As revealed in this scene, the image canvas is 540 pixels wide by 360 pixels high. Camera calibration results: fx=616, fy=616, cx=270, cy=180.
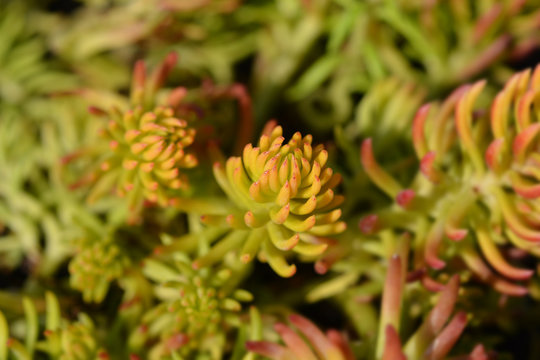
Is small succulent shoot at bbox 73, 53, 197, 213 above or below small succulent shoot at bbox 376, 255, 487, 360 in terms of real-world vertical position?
above

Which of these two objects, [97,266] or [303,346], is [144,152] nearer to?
[97,266]

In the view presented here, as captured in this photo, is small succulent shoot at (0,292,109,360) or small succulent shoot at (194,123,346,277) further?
small succulent shoot at (0,292,109,360)

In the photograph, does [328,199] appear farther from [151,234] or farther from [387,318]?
[151,234]

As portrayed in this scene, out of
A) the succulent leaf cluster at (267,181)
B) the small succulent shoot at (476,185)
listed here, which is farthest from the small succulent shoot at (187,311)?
the small succulent shoot at (476,185)

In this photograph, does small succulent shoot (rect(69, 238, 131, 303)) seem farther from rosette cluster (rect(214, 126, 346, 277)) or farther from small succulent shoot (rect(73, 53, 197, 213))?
rosette cluster (rect(214, 126, 346, 277))

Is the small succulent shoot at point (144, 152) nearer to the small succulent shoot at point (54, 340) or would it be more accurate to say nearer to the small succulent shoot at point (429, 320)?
the small succulent shoot at point (54, 340)

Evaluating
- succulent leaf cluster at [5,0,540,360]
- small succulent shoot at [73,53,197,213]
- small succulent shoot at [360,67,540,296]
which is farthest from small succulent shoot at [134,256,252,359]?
small succulent shoot at [360,67,540,296]

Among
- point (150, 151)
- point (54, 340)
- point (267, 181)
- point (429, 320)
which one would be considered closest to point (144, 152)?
point (150, 151)
